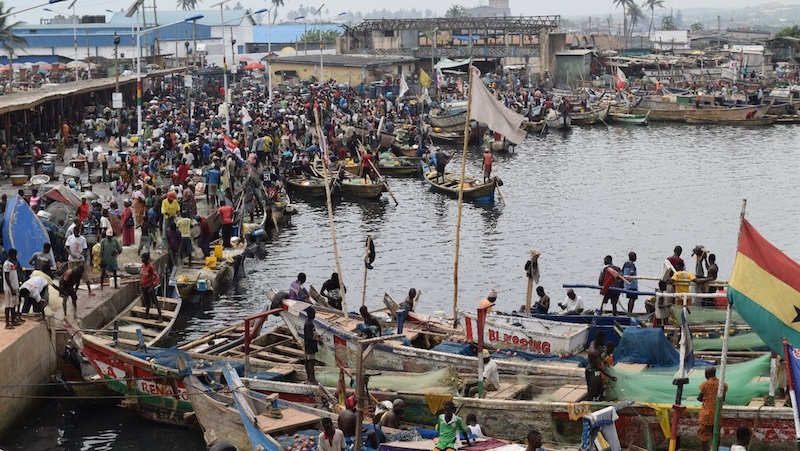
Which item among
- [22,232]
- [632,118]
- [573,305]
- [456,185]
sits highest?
[22,232]

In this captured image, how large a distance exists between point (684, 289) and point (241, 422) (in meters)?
8.63

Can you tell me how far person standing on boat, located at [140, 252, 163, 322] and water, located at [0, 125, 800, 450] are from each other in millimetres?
1772

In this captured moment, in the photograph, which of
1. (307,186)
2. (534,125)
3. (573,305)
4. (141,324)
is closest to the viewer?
(573,305)

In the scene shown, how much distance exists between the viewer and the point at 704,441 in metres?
15.5

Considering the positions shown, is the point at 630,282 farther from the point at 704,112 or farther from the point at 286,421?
the point at 704,112

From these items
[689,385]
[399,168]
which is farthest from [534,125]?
[689,385]

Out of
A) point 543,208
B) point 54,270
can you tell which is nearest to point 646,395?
point 54,270

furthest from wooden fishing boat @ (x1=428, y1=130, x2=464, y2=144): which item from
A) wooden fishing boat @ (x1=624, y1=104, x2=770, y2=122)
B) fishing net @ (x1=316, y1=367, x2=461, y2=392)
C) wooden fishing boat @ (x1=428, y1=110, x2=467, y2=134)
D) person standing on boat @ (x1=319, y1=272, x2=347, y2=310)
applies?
fishing net @ (x1=316, y1=367, x2=461, y2=392)

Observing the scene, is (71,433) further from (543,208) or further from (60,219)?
(543,208)

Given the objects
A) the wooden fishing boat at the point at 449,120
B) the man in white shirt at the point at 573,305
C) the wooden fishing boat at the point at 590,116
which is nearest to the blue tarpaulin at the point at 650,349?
the man in white shirt at the point at 573,305

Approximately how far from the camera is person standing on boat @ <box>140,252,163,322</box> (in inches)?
920

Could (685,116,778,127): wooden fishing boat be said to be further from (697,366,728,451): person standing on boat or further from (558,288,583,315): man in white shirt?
(697,366,728,451): person standing on boat

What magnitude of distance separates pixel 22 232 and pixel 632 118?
51.9 meters

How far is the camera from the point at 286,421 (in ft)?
53.7
